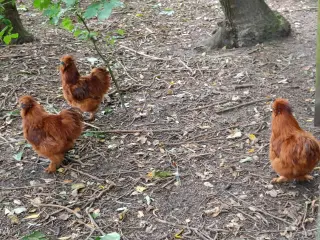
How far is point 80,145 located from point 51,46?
3.00 meters

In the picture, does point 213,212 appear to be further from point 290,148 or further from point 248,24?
point 248,24

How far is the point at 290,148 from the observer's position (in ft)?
12.0

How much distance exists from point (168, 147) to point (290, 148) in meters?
1.43

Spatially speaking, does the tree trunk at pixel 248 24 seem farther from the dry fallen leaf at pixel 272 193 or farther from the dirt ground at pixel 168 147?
the dry fallen leaf at pixel 272 193

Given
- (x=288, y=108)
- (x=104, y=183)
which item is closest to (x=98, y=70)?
(x=104, y=183)

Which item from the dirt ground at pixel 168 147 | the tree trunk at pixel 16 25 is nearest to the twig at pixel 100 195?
the dirt ground at pixel 168 147

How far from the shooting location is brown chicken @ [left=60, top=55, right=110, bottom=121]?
16.7 feet

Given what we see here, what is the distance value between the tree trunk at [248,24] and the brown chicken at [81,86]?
253 cm

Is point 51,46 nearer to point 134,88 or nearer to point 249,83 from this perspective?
point 134,88

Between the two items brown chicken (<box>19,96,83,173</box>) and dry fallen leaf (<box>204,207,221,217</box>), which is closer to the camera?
dry fallen leaf (<box>204,207,221,217</box>)

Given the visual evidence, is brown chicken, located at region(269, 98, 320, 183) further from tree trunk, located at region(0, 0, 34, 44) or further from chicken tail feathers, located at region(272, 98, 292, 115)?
tree trunk, located at region(0, 0, 34, 44)

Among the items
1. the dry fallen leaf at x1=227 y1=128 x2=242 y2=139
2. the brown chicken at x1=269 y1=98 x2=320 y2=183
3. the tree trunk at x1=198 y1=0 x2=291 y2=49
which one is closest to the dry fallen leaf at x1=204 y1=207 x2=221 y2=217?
the brown chicken at x1=269 y1=98 x2=320 y2=183

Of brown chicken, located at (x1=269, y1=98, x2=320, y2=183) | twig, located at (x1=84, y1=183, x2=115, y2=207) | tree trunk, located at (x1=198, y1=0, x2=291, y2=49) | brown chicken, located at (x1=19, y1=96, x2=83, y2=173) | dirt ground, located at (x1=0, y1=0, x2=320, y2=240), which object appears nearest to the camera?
brown chicken, located at (x1=269, y1=98, x2=320, y2=183)

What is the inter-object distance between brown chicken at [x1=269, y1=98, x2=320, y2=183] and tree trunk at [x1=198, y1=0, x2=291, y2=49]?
10.3 feet
